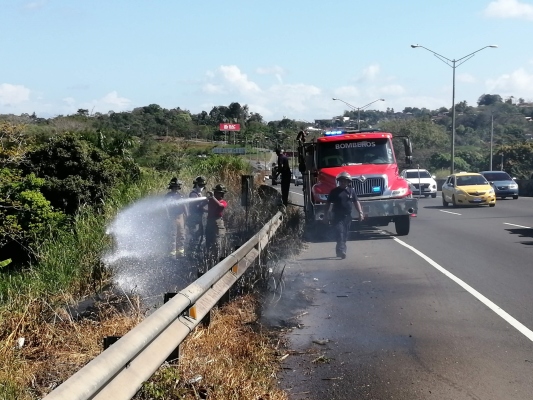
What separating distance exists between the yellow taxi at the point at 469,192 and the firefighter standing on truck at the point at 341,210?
18296 millimetres

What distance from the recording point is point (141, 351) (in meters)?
4.82

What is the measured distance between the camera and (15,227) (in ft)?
73.9

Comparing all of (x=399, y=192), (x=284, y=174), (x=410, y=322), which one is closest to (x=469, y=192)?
(x=284, y=174)

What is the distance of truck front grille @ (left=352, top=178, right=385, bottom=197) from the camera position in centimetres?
1942

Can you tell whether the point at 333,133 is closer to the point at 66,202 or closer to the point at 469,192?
the point at 66,202

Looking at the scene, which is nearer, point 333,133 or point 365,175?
point 365,175

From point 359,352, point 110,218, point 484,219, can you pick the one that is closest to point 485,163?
point 484,219

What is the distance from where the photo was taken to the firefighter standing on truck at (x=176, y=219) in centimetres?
1388

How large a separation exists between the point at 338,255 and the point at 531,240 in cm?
536

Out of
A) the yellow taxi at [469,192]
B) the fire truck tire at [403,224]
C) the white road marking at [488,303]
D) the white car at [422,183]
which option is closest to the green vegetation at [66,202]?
the fire truck tire at [403,224]

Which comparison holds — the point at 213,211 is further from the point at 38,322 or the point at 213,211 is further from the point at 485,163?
the point at 485,163

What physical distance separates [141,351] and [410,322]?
4.67 meters

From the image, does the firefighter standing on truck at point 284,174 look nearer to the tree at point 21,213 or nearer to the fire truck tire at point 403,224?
the fire truck tire at point 403,224

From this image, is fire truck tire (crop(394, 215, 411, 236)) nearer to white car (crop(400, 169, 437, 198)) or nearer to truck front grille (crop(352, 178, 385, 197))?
truck front grille (crop(352, 178, 385, 197))
